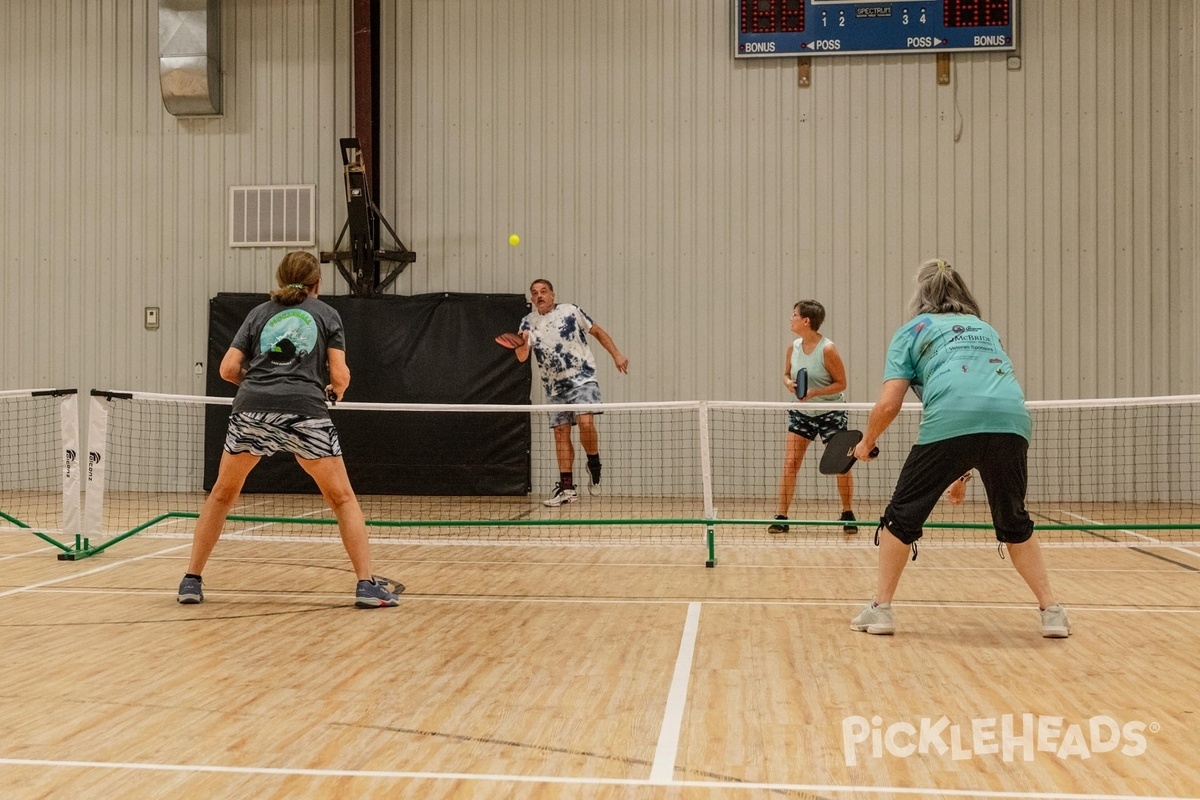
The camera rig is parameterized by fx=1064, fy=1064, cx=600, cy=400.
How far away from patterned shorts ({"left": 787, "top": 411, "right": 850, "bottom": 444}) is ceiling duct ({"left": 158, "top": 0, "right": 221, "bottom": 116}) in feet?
25.2

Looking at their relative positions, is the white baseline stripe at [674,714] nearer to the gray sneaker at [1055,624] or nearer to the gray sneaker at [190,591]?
the gray sneaker at [1055,624]

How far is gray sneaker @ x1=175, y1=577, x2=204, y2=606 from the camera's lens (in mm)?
4930

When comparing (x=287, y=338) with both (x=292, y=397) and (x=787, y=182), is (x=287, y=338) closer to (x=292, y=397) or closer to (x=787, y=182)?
(x=292, y=397)

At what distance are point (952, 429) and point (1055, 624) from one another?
92 centimetres

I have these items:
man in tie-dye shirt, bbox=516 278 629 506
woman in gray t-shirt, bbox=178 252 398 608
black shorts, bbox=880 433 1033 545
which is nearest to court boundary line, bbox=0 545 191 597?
woman in gray t-shirt, bbox=178 252 398 608

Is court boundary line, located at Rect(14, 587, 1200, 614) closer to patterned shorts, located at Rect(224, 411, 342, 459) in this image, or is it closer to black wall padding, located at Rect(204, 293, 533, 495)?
patterned shorts, located at Rect(224, 411, 342, 459)

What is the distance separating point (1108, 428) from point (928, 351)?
7674 millimetres

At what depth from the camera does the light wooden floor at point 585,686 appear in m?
2.61

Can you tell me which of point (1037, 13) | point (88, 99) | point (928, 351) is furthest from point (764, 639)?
point (88, 99)

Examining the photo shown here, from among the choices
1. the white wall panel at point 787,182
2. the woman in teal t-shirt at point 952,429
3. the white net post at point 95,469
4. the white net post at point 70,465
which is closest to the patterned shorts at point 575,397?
the white wall panel at point 787,182

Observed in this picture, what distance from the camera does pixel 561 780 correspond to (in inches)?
102

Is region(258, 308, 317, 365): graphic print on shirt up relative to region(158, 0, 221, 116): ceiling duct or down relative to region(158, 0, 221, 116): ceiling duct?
down

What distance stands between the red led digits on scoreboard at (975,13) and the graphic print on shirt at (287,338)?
8536mm

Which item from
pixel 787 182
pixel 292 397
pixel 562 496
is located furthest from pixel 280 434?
pixel 787 182
